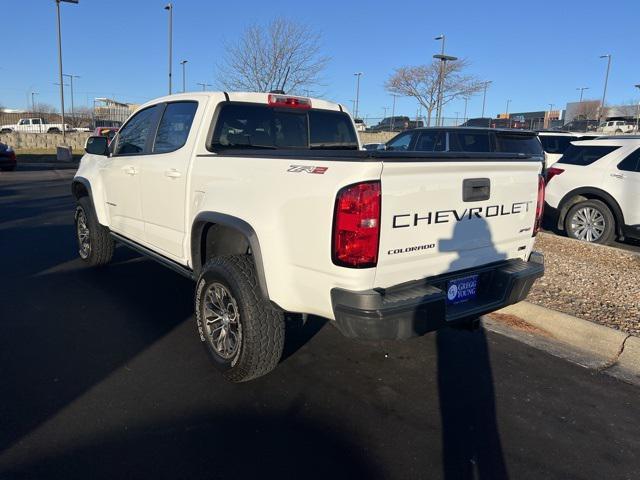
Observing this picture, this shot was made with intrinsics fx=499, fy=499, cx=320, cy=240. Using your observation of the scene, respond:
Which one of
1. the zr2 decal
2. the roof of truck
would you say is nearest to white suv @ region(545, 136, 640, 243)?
the roof of truck

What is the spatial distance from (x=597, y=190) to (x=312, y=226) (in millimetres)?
6558

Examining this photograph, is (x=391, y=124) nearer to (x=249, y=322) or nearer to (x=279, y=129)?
(x=279, y=129)

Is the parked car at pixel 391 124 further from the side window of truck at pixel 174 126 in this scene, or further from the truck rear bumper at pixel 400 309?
the truck rear bumper at pixel 400 309

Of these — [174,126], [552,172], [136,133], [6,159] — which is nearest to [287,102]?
[174,126]

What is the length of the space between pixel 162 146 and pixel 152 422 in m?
Answer: 2.43

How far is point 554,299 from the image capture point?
16.3 feet

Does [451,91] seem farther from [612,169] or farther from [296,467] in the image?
[296,467]

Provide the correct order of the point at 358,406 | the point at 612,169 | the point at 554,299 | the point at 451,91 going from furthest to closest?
1. the point at 451,91
2. the point at 612,169
3. the point at 554,299
4. the point at 358,406

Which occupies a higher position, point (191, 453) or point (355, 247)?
point (355, 247)

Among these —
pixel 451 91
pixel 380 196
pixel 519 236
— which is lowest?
pixel 519 236

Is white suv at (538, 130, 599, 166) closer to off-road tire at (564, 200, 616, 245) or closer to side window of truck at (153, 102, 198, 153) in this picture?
off-road tire at (564, 200, 616, 245)

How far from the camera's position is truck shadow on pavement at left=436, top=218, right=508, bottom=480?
2.65 m

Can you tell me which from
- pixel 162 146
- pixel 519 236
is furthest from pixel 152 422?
pixel 519 236

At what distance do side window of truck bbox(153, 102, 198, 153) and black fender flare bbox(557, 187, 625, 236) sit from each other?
633 centimetres
